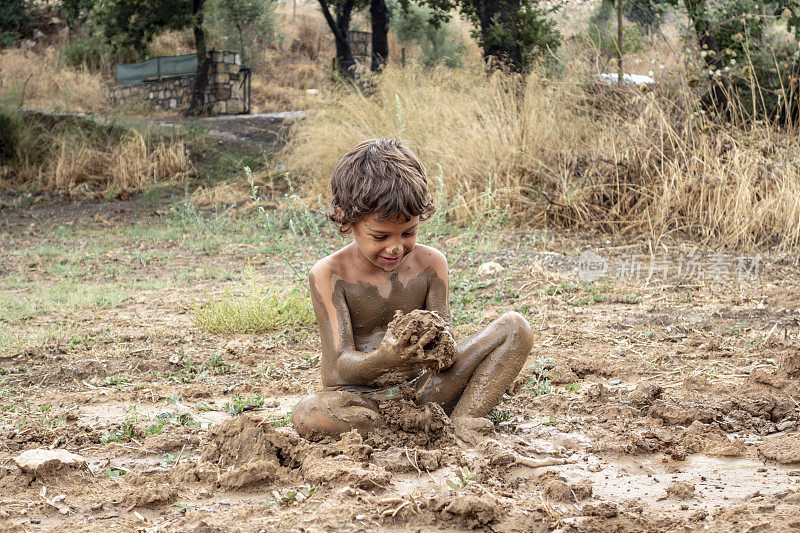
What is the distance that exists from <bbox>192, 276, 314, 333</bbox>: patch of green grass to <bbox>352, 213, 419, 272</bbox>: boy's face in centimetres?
187

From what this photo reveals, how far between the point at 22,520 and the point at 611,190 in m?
5.98

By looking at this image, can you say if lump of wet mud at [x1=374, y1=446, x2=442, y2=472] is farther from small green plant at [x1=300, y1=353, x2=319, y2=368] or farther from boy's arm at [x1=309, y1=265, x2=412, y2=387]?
small green plant at [x1=300, y1=353, x2=319, y2=368]

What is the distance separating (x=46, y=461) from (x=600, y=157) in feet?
19.8

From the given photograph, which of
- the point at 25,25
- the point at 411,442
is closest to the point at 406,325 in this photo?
the point at 411,442

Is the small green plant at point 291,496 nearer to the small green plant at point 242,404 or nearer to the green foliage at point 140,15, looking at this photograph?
the small green plant at point 242,404

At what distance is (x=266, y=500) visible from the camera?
2.17 m

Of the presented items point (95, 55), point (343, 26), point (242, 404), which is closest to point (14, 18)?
point (95, 55)

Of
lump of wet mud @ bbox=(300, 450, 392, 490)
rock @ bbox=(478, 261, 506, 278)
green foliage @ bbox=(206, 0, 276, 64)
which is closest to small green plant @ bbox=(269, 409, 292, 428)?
lump of wet mud @ bbox=(300, 450, 392, 490)

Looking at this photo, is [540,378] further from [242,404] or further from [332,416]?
[242,404]

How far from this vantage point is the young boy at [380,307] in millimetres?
2572

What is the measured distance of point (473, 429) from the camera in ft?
8.61

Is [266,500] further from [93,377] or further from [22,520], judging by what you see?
[93,377]

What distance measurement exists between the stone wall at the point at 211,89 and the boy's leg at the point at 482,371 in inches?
587

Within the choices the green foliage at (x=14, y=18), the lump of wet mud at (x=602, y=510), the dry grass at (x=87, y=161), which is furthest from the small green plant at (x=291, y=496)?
the green foliage at (x=14, y=18)
